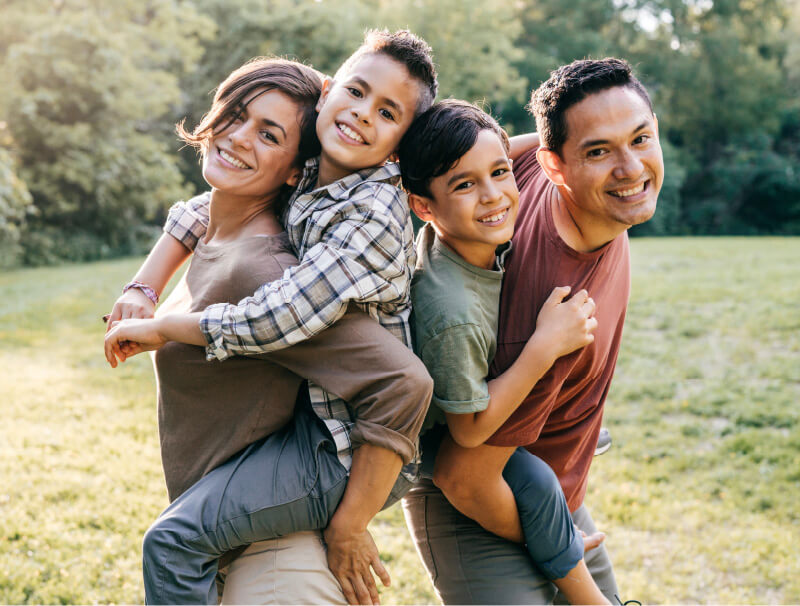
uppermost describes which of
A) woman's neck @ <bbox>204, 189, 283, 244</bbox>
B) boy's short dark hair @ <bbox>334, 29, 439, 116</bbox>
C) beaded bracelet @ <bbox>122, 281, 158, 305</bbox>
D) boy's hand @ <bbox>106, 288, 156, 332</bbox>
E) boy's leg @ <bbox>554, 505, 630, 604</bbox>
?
boy's short dark hair @ <bbox>334, 29, 439, 116</bbox>

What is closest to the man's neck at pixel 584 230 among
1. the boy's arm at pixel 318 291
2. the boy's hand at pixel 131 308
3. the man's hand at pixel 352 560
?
the boy's arm at pixel 318 291

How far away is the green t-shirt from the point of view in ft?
7.08

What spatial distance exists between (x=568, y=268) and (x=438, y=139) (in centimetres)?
60

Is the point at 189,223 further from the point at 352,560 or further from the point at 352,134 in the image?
the point at 352,560

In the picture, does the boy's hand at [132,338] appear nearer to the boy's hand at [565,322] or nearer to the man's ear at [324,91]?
the man's ear at [324,91]

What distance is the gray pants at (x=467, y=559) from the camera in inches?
101

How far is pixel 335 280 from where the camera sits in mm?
2043

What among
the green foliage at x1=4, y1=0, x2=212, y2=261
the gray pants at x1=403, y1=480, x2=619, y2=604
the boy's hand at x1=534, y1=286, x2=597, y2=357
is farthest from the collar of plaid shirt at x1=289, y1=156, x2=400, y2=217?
the green foliage at x1=4, y1=0, x2=212, y2=261

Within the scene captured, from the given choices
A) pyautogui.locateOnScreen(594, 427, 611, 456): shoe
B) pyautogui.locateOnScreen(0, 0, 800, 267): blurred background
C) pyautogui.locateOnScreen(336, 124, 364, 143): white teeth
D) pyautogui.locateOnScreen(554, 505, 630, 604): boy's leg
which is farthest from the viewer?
pyautogui.locateOnScreen(0, 0, 800, 267): blurred background

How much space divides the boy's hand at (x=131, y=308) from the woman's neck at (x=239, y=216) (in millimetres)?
370

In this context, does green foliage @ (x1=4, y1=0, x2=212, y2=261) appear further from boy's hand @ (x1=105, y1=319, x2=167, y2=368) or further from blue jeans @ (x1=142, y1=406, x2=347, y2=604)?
blue jeans @ (x1=142, y1=406, x2=347, y2=604)

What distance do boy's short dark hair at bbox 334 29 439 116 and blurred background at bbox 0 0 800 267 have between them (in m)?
13.3

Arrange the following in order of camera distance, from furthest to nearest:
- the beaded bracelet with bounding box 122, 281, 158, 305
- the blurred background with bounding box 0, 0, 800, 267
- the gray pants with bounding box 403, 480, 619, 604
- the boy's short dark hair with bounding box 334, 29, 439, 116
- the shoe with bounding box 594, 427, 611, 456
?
the blurred background with bounding box 0, 0, 800, 267 → the shoe with bounding box 594, 427, 611, 456 → the beaded bracelet with bounding box 122, 281, 158, 305 → the gray pants with bounding box 403, 480, 619, 604 → the boy's short dark hair with bounding box 334, 29, 439, 116

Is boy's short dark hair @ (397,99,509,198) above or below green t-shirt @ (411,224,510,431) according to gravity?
above
